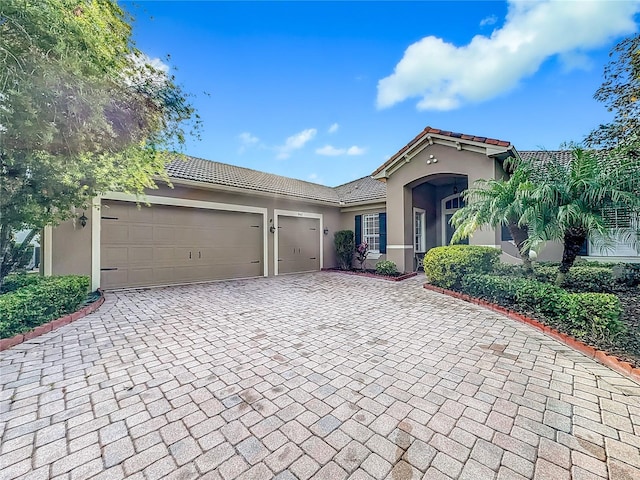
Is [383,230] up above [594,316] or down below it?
above

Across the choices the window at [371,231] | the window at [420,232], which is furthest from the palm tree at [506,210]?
the window at [371,231]

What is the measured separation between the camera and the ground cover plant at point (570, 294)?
3754mm

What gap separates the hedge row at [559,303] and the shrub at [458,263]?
0.41m

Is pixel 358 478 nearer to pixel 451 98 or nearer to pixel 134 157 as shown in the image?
pixel 134 157

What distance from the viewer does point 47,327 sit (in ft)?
13.7

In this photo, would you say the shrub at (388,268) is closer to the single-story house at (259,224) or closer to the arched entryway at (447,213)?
the single-story house at (259,224)

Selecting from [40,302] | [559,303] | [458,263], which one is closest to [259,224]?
[40,302]

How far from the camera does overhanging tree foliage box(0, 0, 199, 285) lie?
3.22m

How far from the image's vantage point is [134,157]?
5.43 meters

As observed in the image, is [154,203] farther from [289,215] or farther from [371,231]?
[371,231]

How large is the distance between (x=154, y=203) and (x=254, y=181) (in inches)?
160

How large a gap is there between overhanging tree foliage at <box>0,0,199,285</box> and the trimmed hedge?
120 centimetres

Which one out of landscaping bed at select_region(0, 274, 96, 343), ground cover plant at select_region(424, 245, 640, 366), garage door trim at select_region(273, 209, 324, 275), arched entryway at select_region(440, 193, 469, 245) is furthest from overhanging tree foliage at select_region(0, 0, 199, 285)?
arched entryway at select_region(440, 193, 469, 245)

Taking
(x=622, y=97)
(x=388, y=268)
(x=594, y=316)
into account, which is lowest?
(x=594, y=316)
